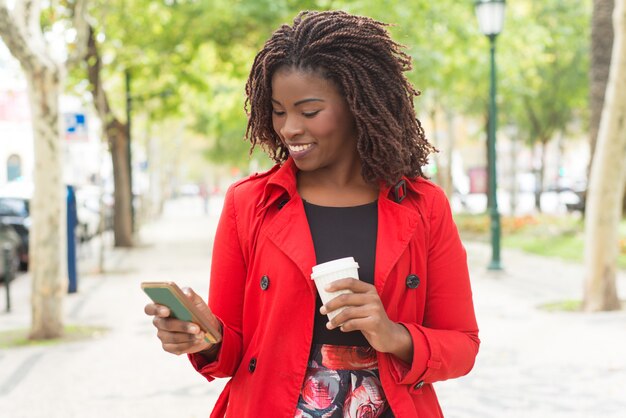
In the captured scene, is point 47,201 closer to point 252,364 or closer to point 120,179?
point 252,364

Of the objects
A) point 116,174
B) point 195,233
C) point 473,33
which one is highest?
point 473,33

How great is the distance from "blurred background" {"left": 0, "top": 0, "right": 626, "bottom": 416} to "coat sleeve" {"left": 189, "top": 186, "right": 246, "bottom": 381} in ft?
1.77

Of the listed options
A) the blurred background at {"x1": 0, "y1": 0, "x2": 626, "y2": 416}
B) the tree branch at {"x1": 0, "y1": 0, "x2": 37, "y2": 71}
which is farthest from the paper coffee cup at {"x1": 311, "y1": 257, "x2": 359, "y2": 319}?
the tree branch at {"x1": 0, "y1": 0, "x2": 37, "y2": 71}

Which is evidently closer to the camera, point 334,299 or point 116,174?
point 334,299

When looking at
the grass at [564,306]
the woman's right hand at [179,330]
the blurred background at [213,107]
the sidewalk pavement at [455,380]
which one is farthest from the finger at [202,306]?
the grass at [564,306]

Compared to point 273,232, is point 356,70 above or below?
above

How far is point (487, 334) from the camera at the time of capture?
30.6 ft

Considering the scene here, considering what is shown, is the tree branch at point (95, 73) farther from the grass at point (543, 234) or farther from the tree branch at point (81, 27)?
the grass at point (543, 234)

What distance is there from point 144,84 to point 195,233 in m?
6.51

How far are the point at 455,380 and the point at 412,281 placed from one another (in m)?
5.34

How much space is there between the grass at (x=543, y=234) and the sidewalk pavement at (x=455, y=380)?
456 centimetres

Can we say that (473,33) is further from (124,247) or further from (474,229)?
(124,247)

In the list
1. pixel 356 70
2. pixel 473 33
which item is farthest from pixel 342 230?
pixel 473 33

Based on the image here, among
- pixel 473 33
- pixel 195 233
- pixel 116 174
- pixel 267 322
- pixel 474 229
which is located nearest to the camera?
pixel 267 322
